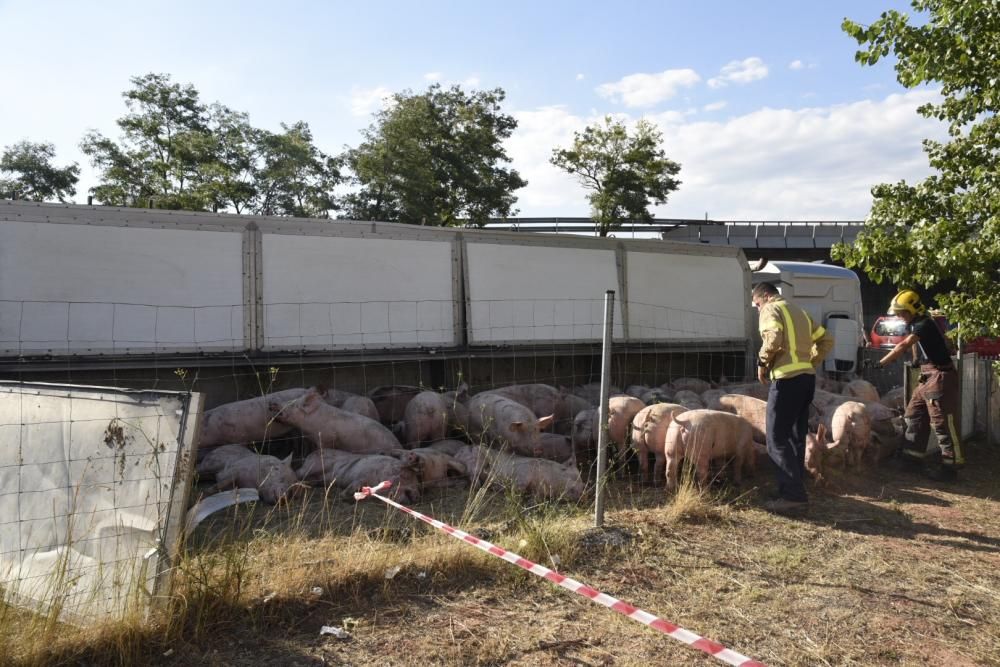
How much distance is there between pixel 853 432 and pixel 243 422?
6.02 metres

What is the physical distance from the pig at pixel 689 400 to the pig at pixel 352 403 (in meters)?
3.56

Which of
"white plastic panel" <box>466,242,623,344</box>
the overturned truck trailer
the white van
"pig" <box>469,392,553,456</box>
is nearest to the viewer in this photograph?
"pig" <box>469,392,553,456</box>

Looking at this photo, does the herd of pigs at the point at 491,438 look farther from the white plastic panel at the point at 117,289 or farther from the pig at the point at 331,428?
the white plastic panel at the point at 117,289

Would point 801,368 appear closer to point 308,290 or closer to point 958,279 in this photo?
point 958,279

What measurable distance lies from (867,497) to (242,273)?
697cm

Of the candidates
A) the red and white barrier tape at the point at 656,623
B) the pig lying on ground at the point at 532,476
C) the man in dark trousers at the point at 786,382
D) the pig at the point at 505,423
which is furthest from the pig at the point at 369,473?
the man in dark trousers at the point at 786,382

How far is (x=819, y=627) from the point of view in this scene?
3688 mm

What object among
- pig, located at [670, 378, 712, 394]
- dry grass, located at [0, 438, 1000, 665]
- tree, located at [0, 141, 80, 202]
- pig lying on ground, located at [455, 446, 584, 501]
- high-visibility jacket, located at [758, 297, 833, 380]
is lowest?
dry grass, located at [0, 438, 1000, 665]

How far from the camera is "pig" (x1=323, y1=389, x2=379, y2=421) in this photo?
24.7 ft

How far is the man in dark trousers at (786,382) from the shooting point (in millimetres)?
5762

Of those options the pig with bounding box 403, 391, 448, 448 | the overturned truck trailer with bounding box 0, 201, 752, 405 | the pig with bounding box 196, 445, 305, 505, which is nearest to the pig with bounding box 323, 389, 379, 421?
the pig with bounding box 403, 391, 448, 448

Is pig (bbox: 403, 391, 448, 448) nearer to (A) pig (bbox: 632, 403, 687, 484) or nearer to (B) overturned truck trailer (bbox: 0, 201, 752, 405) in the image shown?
(B) overturned truck trailer (bbox: 0, 201, 752, 405)

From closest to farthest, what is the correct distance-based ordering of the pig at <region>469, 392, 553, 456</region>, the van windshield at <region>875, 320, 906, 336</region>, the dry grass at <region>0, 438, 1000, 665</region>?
the dry grass at <region>0, 438, 1000, 665</region>
the pig at <region>469, 392, 553, 456</region>
the van windshield at <region>875, 320, 906, 336</region>

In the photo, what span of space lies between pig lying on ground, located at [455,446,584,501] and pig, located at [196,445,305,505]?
154 cm
